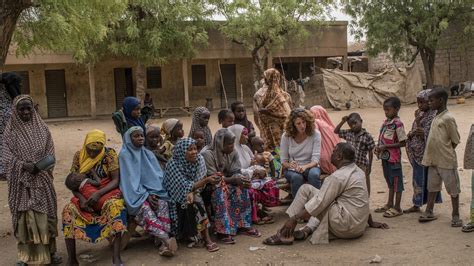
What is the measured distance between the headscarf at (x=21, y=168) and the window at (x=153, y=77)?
2021cm

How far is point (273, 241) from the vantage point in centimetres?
486

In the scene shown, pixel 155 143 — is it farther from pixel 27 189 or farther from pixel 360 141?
pixel 360 141

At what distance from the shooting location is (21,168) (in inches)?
174

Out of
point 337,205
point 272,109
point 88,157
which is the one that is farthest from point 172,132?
point 337,205

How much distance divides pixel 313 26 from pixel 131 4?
8804 mm

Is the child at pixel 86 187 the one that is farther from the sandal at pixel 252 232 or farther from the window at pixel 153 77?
the window at pixel 153 77

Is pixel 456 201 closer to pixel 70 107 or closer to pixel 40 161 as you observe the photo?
pixel 40 161

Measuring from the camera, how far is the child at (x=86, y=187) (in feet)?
14.6

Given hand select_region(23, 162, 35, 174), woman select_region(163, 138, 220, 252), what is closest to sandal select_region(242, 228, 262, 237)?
woman select_region(163, 138, 220, 252)

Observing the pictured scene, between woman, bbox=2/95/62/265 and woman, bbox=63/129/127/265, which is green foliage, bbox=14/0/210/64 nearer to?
woman, bbox=2/95/62/265

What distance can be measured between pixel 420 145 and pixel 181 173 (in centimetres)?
266

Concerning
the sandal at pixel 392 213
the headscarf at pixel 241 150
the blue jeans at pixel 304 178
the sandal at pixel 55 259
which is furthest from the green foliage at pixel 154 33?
the sandal at pixel 392 213

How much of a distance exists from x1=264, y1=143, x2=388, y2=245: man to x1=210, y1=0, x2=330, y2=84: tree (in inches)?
621

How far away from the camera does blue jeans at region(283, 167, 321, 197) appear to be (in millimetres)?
5422
